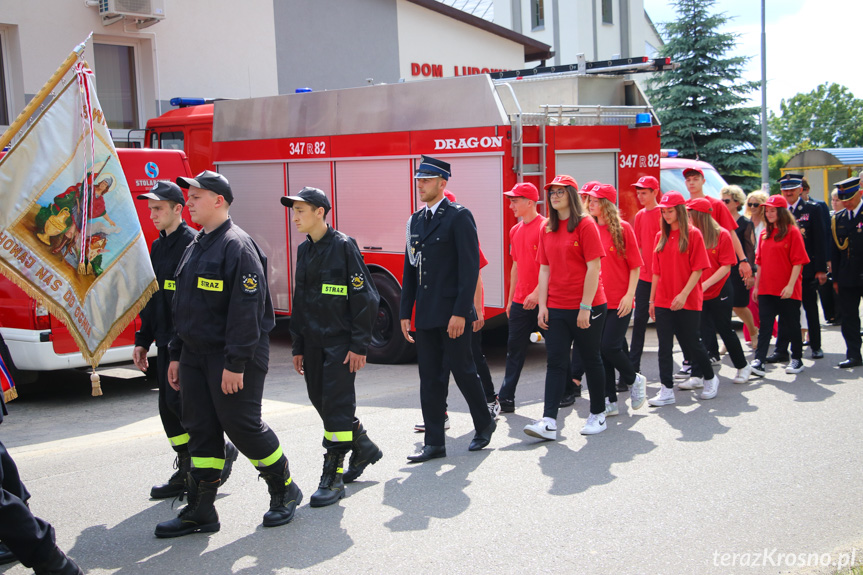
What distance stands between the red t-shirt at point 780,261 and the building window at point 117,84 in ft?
36.6

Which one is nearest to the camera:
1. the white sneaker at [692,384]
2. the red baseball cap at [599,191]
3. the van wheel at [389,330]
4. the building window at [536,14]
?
the red baseball cap at [599,191]

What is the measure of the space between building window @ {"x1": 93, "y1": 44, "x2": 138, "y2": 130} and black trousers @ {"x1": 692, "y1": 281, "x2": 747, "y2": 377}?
10.9 meters

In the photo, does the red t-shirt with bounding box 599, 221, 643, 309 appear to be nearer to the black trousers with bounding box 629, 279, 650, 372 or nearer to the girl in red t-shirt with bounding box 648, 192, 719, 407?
the girl in red t-shirt with bounding box 648, 192, 719, 407

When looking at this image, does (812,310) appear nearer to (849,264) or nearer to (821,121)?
(849,264)

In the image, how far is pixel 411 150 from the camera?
9.52 meters

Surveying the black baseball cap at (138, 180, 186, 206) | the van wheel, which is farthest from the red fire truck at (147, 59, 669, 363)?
the black baseball cap at (138, 180, 186, 206)

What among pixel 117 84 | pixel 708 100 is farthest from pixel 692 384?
pixel 708 100

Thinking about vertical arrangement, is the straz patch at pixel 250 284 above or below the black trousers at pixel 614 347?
above

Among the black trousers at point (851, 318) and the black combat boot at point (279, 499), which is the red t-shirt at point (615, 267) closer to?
the black trousers at point (851, 318)

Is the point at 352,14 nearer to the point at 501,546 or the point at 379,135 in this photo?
the point at 379,135

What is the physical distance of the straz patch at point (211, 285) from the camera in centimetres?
449

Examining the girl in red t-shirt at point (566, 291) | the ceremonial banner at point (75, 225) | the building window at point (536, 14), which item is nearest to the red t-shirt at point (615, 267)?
the girl in red t-shirt at point (566, 291)

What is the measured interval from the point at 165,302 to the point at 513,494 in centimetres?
244

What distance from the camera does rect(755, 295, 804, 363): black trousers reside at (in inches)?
345
